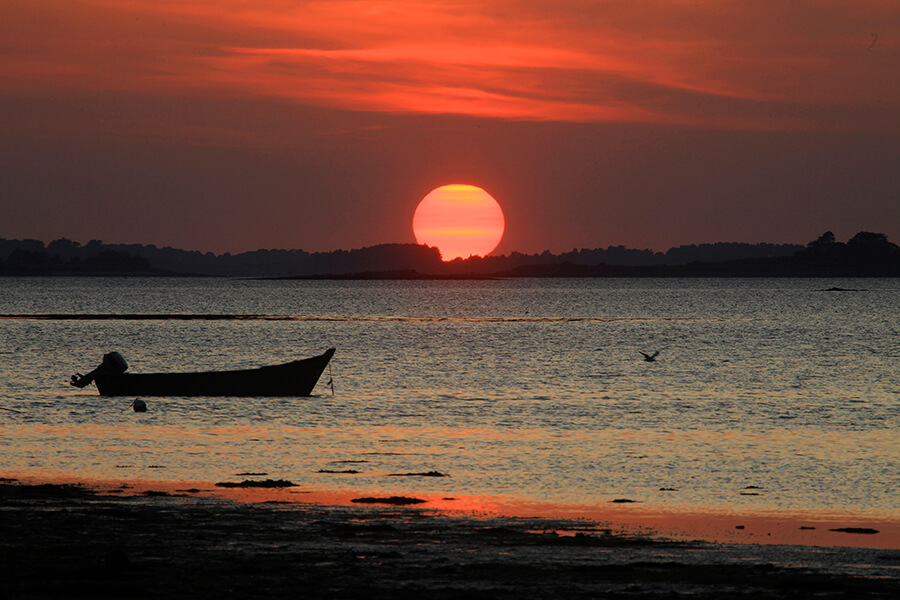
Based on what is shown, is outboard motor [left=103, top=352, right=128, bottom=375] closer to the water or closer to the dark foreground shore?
the water

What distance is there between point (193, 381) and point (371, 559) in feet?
123

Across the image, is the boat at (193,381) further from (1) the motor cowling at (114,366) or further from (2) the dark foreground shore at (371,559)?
(2) the dark foreground shore at (371,559)

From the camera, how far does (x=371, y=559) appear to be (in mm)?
16000

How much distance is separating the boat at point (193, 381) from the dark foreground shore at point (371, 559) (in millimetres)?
30162

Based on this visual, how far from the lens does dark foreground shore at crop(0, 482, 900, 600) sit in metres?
13.7

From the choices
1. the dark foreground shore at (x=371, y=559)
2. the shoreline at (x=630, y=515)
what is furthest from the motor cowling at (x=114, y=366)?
the dark foreground shore at (x=371, y=559)

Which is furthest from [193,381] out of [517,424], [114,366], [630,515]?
[630,515]

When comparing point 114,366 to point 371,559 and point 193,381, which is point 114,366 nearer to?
point 193,381

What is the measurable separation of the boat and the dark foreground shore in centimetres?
3016

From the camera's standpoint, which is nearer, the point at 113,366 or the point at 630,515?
the point at 630,515

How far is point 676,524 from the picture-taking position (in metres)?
21.7

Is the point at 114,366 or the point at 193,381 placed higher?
the point at 114,366

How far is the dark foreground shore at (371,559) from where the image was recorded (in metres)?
13.7

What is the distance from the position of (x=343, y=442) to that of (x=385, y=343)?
70496 millimetres
